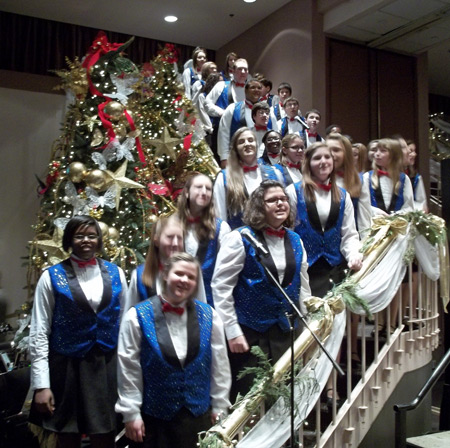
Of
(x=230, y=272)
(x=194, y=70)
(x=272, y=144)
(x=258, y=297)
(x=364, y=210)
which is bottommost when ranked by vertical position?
(x=258, y=297)

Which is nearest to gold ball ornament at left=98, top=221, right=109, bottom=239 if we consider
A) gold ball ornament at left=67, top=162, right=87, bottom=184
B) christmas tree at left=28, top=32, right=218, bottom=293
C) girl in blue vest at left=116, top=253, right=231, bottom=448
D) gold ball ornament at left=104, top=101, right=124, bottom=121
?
christmas tree at left=28, top=32, right=218, bottom=293

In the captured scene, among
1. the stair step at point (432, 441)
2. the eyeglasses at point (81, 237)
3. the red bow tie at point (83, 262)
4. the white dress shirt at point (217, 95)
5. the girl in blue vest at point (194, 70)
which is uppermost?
the girl in blue vest at point (194, 70)

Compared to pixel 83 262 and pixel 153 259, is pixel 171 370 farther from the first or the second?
pixel 83 262

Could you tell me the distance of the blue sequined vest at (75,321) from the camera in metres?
2.81

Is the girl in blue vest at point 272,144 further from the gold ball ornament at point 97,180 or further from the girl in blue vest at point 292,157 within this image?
the gold ball ornament at point 97,180

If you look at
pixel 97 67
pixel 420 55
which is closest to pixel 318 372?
pixel 97 67

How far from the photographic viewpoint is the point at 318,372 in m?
2.94

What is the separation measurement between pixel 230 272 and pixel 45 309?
2.98 feet

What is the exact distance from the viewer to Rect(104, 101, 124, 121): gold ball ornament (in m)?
4.59

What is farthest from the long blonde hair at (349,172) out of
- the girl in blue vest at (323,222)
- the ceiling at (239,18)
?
the ceiling at (239,18)

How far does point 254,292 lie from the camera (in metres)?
2.88

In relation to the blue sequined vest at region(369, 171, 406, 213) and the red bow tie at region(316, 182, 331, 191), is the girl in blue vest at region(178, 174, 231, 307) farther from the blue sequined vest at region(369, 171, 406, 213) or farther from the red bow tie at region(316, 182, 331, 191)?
the blue sequined vest at region(369, 171, 406, 213)

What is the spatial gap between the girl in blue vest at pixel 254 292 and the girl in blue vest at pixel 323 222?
44 centimetres

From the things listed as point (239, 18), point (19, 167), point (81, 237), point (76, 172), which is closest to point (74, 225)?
point (81, 237)
